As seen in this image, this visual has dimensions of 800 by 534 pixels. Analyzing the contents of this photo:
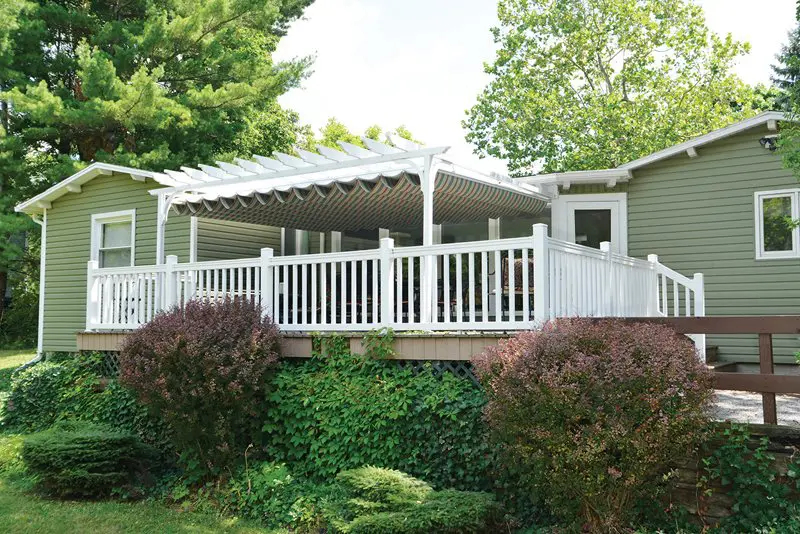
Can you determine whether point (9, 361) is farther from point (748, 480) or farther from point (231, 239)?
point (748, 480)

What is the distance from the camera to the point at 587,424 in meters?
4.41

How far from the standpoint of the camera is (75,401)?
914 centimetres

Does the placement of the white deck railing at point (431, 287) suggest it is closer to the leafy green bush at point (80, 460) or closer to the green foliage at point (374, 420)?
the green foliage at point (374, 420)

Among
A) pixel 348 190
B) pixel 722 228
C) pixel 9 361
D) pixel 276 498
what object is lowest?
pixel 276 498

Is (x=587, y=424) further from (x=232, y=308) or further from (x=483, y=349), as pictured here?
(x=232, y=308)

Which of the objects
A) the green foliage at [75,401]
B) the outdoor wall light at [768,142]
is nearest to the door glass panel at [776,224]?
the outdoor wall light at [768,142]

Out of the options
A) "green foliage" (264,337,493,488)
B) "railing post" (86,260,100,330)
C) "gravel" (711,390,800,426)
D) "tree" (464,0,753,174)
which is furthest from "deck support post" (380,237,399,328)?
"tree" (464,0,753,174)

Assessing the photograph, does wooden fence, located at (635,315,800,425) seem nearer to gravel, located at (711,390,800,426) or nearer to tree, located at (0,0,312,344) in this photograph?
gravel, located at (711,390,800,426)

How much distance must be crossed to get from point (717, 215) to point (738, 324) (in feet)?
15.4

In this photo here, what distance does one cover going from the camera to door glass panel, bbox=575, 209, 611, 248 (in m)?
10.2

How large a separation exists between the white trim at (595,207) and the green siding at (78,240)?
20.4 feet

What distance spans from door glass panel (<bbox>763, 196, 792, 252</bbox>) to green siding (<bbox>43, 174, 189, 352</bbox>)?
29.3 ft

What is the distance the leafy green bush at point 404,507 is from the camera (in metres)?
4.79

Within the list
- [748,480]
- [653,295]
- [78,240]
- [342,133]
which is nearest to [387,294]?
[748,480]
